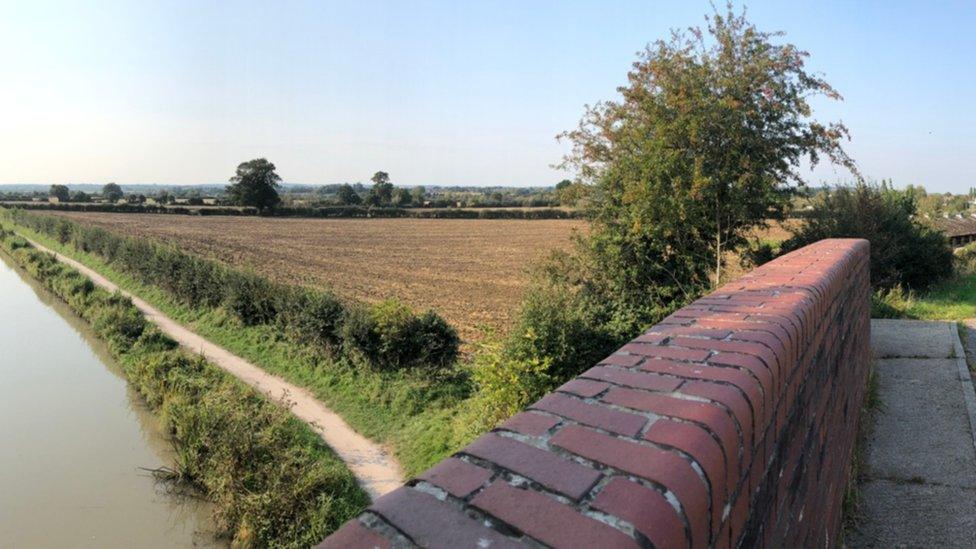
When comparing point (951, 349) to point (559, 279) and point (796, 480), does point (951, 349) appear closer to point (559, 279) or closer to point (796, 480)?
point (559, 279)

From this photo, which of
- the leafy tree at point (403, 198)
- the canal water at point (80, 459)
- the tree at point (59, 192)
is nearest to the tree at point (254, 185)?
the leafy tree at point (403, 198)

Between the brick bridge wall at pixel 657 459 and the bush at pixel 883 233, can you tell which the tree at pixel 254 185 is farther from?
the brick bridge wall at pixel 657 459

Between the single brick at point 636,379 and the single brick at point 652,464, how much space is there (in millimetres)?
385

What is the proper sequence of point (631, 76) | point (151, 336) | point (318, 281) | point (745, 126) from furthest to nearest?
point (318, 281)
point (151, 336)
point (631, 76)
point (745, 126)

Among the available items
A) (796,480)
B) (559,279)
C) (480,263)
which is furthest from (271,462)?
(480,263)

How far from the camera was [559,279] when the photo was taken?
13438mm

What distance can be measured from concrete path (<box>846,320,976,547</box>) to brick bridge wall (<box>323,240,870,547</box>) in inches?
88.4

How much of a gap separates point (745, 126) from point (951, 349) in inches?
207

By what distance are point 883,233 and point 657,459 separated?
18.8 m

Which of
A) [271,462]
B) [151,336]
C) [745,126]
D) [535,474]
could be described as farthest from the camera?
[151,336]

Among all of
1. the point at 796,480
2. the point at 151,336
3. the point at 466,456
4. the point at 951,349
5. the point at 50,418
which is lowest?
the point at 50,418

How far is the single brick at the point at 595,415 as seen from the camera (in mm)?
1372

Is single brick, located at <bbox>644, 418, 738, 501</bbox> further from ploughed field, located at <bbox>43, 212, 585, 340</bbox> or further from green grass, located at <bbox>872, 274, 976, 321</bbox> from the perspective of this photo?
green grass, located at <bbox>872, 274, 976, 321</bbox>

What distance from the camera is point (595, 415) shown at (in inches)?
57.2
